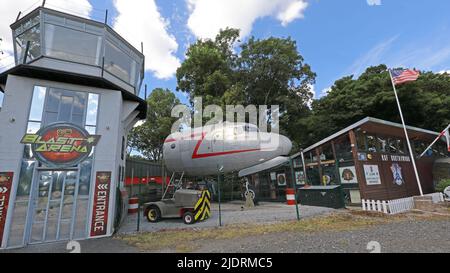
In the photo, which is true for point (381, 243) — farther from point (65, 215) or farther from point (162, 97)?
point (162, 97)

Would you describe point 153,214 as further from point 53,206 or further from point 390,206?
point 390,206

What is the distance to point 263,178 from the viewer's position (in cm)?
1764

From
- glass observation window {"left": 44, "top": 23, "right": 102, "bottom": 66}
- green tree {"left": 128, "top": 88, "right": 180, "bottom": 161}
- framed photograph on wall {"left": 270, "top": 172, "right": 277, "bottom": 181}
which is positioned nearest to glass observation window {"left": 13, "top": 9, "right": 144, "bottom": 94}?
glass observation window {"left": 44, "top": 23, "right": 102, "bottom": 66}

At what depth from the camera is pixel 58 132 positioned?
26.2 ft

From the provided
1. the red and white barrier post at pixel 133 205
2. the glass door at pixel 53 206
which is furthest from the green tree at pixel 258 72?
the glass door at pixel 53 206

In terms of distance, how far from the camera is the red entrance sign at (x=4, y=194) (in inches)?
270

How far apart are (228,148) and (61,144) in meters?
8.46

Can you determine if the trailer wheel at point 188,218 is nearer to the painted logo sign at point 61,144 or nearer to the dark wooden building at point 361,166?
the painted logo sign at point 61,144

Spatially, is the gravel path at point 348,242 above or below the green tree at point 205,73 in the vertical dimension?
below

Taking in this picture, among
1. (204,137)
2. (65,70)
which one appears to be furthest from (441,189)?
(65,70)

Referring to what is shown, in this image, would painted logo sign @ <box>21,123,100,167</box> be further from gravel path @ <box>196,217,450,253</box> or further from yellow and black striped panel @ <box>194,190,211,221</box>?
gravel path @ <box>196,217,450,253</box>

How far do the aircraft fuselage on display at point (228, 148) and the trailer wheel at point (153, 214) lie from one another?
4807mm

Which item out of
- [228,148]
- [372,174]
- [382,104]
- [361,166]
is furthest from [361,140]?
[382,104]

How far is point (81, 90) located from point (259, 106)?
67.3ft
